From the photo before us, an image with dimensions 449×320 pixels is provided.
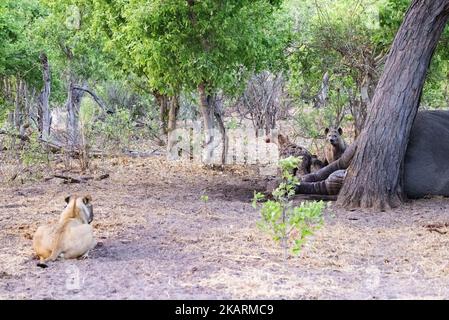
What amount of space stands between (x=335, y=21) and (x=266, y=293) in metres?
10.2

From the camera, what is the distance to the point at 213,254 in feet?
25.0

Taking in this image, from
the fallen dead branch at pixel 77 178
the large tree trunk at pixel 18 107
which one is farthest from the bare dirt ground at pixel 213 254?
the large tree trunk at pixel 18 107

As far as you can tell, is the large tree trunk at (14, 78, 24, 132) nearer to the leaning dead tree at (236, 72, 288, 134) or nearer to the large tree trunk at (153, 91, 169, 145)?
the large tree trunk at (153, 91, 169, 145)

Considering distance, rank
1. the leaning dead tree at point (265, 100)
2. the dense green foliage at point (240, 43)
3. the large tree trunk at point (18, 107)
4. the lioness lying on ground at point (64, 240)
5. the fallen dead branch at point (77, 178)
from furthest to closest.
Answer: the leaning dead tree at point (265, 100) < the large tree trunk at point (18, 107) < the fallen dead branch at point (77, 178) < the dense green foliage at point (240, 43) < the lioness lying on ground at point (64, 240)

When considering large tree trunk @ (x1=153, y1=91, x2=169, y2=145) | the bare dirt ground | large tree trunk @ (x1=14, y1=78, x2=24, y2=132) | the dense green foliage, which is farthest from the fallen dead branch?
large tree trunk @ (x1=14, y1=78, x2=24, y2=132)

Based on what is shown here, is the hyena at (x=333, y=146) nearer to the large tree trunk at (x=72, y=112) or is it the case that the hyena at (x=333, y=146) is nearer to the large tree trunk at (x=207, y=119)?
the large tree trunk at (x=207, y=119)

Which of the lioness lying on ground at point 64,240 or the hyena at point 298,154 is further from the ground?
the hyena at point 298,154

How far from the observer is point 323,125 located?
1891 cm

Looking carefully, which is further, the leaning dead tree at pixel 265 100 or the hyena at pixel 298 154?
the leaning dead tree at pixel 265 100

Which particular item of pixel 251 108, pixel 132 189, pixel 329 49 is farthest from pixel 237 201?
pixel 251 108

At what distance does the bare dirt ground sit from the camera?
6.09 metres

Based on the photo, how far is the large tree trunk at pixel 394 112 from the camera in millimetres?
10742

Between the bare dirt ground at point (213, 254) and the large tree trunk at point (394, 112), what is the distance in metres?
0.53

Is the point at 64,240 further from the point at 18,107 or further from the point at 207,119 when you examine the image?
the point at 18,107
